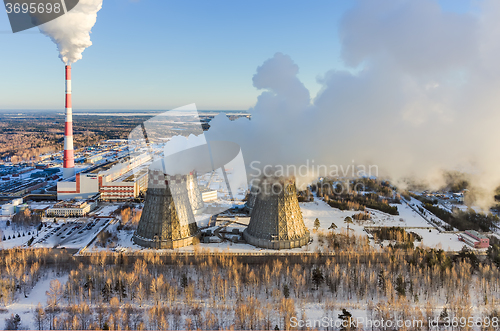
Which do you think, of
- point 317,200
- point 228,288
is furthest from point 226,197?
point 228,288

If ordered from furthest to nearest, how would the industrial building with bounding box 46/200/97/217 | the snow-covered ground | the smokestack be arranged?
1. the smokestack
2. the industrial building with bounding box 46/200/97/217
3. the snow-covered ground

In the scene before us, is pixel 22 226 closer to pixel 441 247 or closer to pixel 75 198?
pixel 75 198

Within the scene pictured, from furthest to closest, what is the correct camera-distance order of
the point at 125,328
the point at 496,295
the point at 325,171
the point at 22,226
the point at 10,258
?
1. the point at 22,226
2. the point at 325,171
3. the point at 10,258
4. the point at 496,295
5. the point at 125,328

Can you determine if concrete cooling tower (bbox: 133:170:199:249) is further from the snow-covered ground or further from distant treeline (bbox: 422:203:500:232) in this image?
distant treeline (bbox: 422:203:500:232)

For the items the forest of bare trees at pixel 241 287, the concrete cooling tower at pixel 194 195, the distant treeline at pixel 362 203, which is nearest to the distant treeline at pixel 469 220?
the distant treeline at pixel 362 203

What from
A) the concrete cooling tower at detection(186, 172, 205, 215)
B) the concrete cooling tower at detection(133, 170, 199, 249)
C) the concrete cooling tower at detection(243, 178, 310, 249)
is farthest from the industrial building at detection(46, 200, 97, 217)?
the concrete cooling tower at detection(243, 178, 310, 249)

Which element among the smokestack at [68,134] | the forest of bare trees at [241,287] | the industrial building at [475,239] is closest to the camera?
the forest of bare trees at [241,287]

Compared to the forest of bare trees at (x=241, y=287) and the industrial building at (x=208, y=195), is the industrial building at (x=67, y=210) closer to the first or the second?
the forest of bare trees at (x=241, y=287)
